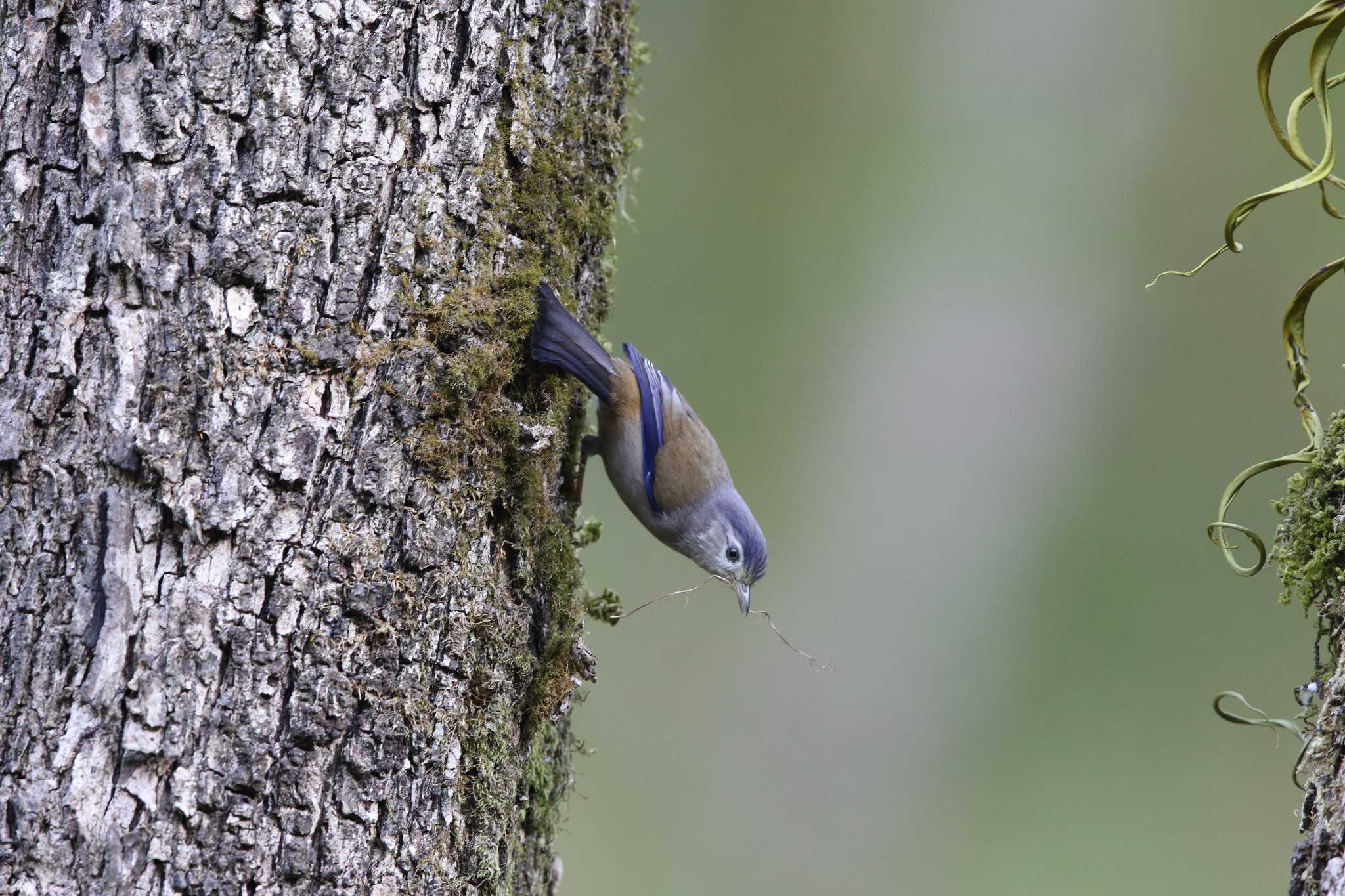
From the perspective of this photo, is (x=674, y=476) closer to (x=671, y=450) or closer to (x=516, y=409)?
(x=671, y=450)

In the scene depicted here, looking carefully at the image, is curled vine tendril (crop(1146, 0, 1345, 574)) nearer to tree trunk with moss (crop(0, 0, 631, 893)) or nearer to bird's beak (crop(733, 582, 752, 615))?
tree trunk with moss (crop(0, 0, 631, 893))

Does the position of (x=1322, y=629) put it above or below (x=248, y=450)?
below

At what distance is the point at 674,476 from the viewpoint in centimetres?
390

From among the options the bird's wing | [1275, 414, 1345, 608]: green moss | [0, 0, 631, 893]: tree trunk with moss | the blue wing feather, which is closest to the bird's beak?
the bird's wing

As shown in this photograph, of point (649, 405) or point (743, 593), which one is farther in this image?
point (743, 593)

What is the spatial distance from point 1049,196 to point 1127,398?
57.8 inches

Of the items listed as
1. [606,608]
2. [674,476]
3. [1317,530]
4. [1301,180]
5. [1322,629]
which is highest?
[674,476]

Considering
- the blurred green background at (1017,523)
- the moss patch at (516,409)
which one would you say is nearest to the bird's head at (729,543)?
the moss patch at (516,409)

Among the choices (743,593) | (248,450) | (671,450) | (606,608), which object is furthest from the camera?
(743,593)

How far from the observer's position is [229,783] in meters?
1.95

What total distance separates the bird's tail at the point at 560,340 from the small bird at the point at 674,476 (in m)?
0.77

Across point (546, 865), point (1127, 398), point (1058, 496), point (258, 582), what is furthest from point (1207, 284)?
point (258, 582)

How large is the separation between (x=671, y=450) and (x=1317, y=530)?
234 centimetres

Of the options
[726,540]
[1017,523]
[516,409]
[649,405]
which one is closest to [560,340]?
[516,409]
